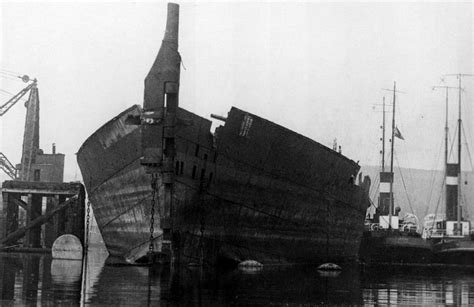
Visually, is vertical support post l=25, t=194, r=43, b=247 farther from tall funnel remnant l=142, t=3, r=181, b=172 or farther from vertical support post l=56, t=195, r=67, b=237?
tall funnel remnant l=142, t=3, r=181, b=172

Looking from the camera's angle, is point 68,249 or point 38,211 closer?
point 68,249

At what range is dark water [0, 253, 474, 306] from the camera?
31.1 ft

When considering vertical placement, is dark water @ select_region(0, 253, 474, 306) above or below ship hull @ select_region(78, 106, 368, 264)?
below

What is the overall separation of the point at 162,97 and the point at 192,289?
4798 mm

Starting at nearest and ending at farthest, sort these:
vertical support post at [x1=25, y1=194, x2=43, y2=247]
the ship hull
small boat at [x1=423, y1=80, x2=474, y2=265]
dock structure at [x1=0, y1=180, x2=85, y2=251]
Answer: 1. the ship hull
2. dock structure at [x1=0, y1=180, x2=85, y2=251]
3. vertical support post at [x1=25, y1=194, x2=43, y2=247]
4. small boat at [x1=423, y1=80, x2=474, y2=265]

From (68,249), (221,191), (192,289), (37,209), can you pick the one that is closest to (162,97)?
(221,191)

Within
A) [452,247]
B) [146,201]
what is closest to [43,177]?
[146,201]

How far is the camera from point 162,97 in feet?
47.1

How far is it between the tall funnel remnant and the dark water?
2.56 m

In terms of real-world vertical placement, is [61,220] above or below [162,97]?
below

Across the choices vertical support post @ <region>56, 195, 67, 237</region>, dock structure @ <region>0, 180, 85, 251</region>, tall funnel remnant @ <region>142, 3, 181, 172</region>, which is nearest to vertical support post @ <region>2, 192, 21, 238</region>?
dock structure @ <region>0, 180, 85, 251</region>

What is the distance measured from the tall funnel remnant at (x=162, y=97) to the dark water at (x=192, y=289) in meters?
2.56

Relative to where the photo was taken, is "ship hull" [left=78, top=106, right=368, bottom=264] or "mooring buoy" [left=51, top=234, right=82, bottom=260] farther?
"mooring buoy" [left=51, top=234, right=82, bottom=260]

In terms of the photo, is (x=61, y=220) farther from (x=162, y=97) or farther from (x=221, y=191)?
(x=162, y=97)
